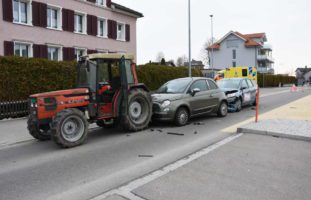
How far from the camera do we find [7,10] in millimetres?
19031

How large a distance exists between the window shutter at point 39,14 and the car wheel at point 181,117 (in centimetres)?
1682

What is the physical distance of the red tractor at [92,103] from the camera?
21.9 ft

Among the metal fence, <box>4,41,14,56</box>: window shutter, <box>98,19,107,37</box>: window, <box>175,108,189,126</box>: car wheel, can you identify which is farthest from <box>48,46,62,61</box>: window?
<box>175,108,189,126</box>: car wheel

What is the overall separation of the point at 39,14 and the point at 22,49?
307cm

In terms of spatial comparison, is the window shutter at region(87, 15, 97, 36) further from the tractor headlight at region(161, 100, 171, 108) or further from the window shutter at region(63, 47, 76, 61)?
the tractor headlight at region(161, 100, 171, 108)

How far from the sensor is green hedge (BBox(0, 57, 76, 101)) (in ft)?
38.0

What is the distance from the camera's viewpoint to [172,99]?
9062 millimetres

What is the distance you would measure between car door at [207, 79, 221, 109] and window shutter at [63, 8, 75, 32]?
54.9 ft

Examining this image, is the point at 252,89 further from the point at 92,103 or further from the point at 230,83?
the point at 92,103

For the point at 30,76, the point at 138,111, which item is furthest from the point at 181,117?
the point at 30,76

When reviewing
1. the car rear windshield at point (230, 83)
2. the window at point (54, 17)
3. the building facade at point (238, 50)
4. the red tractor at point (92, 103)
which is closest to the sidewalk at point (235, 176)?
the red tractor at point (92, 103)

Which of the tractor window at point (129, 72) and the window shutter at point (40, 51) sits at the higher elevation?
the window shutter at point (40, 51)

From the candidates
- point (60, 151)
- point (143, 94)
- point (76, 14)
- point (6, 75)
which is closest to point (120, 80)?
point (143, 94)

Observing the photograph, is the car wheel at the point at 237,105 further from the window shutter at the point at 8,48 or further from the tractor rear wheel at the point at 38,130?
the window shutter at the point at 8,48
